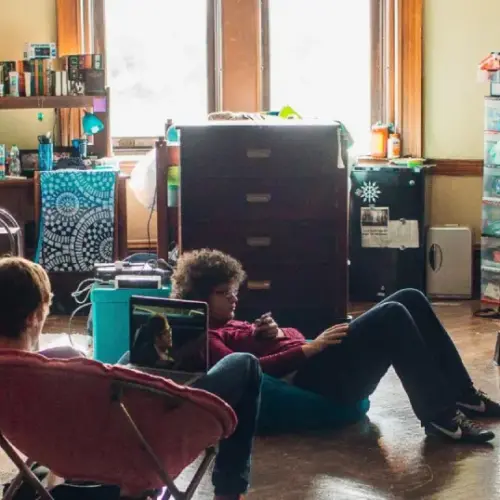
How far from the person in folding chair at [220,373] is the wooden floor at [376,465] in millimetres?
338

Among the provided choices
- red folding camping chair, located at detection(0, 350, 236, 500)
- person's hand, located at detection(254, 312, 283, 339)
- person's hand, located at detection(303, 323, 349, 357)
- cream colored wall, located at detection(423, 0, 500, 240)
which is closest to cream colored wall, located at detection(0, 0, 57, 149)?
cream colored wall, located at detection(423, 0, 500, 240)

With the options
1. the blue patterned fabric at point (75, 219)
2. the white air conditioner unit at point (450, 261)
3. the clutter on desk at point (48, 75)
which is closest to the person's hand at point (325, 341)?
the blue patterned fabric at point (75, 219)

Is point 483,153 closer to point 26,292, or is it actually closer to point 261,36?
point 261,36

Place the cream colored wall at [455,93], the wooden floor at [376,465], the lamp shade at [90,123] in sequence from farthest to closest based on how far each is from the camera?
the cream colored wall at [455,93]
the lamp shade at [90,123]
the wooden floor at [376,465]

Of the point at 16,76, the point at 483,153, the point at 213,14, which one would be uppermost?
the point at 213,14

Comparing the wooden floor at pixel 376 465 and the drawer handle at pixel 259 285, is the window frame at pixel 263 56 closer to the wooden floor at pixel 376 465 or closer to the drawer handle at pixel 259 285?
the drawer handle at pixel 259 285

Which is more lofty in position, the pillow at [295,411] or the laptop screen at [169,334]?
the laptop screen at [169,334]

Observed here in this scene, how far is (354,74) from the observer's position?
6.50 metres

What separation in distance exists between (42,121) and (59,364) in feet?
13.8

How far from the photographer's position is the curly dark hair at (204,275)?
3.37 m

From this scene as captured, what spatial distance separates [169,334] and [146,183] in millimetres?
2898

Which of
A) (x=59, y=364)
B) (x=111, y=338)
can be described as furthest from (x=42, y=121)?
(x=59, y=364)

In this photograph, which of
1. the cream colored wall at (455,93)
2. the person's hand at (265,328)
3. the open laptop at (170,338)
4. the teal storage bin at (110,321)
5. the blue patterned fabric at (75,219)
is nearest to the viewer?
the open laptop at (170,338)

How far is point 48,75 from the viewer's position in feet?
19.1
